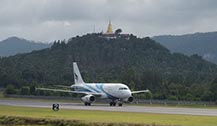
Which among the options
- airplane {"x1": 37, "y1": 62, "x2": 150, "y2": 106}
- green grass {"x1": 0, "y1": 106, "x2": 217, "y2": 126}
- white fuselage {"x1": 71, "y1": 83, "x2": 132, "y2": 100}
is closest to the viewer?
green grass {"x1": 0, "y1": 106, "x2": 217, "y2": 126}

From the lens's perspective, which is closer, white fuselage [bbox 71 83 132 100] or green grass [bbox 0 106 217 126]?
green grass [bbox 0 106 217 126]

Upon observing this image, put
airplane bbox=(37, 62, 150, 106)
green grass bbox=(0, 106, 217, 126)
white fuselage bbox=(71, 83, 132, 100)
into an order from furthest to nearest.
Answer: airplane bbox=(37, 62, 150, 106) → white fuselage bbox=(71, 83, 132, 100) → green grass bbox=(0, 106, 217, 126)

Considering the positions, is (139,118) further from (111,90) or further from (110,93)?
(110,93)

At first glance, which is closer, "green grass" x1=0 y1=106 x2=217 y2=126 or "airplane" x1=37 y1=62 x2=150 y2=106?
"green grass" x1=0 y1=106 x2=217 y2=126

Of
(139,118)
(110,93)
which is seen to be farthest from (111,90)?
(139,118)

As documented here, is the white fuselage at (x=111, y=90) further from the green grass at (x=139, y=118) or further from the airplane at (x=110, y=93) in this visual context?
the green grass at (x=139, y=118)

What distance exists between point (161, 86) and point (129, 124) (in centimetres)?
9389

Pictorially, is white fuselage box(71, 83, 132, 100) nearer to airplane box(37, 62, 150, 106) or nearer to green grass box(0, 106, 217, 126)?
airplane box(37, 62, 150, 106)

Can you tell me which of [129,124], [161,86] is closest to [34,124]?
[129,124]

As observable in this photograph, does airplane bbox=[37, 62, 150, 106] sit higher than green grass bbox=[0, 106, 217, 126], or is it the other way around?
airplane bbox=[37, 62, 150, 106]

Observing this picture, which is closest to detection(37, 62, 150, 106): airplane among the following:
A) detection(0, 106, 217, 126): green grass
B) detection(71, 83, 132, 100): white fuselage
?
detection(71, 83, 132, 100): white fuselage

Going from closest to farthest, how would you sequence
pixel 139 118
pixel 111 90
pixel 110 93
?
pixel 139 118 → pixel 111 90 → pixel 110 93

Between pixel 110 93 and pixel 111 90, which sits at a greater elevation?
pixel 111 90

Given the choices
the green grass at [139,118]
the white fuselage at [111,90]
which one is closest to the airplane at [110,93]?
the white fuselage at [111,90]
